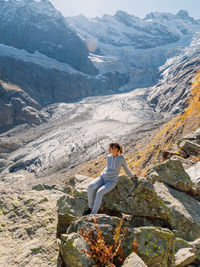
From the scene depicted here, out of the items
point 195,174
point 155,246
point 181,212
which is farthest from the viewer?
point 195,174

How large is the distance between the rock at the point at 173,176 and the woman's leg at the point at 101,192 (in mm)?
2984

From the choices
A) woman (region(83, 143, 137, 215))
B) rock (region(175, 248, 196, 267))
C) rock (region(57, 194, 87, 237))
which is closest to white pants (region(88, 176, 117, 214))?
woman (region(83, 143, 137, 215))

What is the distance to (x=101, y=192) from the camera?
604 centimetres

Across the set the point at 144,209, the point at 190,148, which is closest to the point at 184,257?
the point at 144,209

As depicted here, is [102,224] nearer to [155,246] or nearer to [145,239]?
[145,239]

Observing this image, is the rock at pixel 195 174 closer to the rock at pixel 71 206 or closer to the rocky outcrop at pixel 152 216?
the rocky outcrop at pixel 152 216

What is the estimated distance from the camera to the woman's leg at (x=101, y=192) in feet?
19.3

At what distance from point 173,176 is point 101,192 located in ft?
12.3

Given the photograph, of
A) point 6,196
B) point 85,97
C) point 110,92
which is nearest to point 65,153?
point 6,196

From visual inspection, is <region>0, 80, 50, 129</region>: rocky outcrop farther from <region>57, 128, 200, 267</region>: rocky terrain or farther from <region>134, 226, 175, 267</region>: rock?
<region>134, 226, 175, 267</region>: rock

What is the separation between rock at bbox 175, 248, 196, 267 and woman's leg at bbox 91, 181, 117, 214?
2155mm

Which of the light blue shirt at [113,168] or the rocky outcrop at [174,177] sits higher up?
the light blue shirt at [113,168]

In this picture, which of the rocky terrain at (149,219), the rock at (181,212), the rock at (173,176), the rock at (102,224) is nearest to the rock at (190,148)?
the rocky terrain at (149,219)

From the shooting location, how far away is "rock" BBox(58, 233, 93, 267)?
4.28 meters
